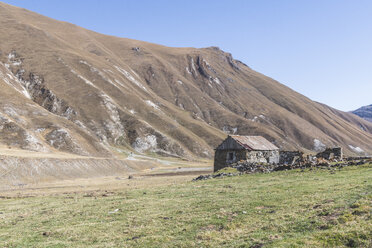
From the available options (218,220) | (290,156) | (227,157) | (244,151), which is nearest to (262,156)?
(244,151)

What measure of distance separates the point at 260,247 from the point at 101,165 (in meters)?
71.3

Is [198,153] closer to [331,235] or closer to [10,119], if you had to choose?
[10,119]

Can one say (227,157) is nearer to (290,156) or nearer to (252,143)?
(252,143)

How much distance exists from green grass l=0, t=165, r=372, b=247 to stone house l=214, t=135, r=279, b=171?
30.1 metres

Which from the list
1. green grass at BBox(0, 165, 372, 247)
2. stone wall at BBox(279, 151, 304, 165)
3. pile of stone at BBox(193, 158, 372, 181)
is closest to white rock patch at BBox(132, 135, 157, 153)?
stone wall at BBox(279, 151, 304, 165)

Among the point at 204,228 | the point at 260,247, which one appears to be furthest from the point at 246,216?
the point at 260,247

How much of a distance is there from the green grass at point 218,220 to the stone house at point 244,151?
3009 cm

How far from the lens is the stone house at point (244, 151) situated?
54.5 m

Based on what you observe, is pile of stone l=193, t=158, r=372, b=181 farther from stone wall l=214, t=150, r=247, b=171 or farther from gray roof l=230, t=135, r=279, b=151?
gray roof l=230, t=135, r=279, b=151

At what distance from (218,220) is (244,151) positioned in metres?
38.8

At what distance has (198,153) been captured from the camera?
14138cm

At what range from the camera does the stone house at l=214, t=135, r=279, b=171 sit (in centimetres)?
5447

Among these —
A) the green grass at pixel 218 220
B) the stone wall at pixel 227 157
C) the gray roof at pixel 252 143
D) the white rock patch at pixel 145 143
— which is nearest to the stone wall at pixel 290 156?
the gray roof at pixel 252 143

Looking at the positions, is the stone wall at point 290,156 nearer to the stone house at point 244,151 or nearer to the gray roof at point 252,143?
the stone house at point 244,151
